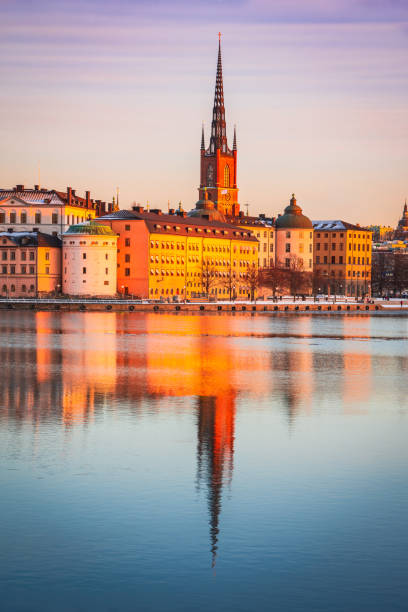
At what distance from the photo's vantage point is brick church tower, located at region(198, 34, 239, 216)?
17300cm

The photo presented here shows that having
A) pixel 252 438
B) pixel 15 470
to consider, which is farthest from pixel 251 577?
pixel 252 438

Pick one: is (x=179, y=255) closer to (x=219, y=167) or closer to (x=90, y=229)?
(x=90, y=229)

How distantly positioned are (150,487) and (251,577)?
15.0ft

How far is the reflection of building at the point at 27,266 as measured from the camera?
115m

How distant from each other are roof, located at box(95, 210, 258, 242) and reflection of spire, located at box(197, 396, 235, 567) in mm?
95577

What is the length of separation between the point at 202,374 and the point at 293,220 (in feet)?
418

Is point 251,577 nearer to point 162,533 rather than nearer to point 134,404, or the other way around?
point 162,533

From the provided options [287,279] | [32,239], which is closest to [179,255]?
[287,279]

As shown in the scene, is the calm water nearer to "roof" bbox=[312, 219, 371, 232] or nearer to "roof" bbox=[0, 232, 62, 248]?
"roof" bbox=[0, 232, 62, 248]

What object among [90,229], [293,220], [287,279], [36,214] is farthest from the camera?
[293,220]

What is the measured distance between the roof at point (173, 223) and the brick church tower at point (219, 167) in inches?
957

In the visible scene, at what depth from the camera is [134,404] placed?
88.4ft

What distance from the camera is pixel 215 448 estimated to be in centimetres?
2034

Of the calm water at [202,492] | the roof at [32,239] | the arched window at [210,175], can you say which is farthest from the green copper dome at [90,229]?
the calm water at [202,492]
